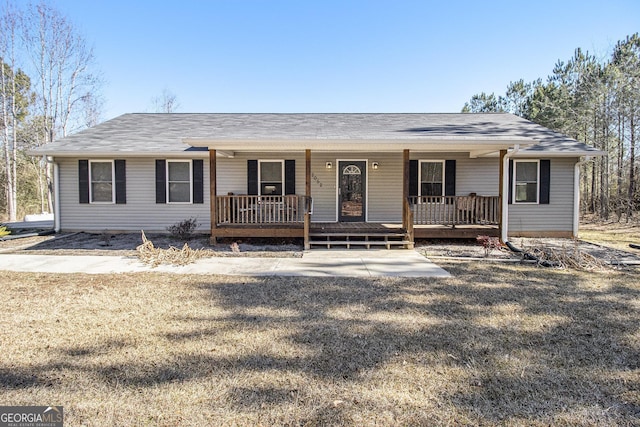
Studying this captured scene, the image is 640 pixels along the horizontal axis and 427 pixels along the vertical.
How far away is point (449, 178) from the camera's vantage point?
1084cm

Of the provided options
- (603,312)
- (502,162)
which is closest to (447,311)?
(603,312)

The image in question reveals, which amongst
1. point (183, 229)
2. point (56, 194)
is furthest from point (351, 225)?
point (56, 194)

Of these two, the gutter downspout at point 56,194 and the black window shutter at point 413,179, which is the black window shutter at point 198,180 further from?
the black window shutter at point 413,179

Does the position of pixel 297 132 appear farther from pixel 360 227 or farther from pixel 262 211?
pixel 360 227

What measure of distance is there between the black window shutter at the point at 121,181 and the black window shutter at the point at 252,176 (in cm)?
375

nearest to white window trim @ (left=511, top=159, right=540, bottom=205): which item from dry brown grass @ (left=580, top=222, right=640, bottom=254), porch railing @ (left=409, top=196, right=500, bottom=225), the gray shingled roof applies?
the gray shingled roof

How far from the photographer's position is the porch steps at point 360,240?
8781mm

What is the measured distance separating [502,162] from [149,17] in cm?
1519

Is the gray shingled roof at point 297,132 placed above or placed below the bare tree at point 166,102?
below

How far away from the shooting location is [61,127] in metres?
21.0

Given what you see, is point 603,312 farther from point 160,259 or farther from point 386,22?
point 386,22

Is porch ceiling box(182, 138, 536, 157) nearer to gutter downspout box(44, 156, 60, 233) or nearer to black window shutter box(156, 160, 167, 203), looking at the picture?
black window shutter box(156, 160, 167, 203)

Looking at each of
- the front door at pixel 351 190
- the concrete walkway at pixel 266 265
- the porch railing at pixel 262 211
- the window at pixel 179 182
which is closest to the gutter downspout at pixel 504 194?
the concrete walkway at pixel 266 265

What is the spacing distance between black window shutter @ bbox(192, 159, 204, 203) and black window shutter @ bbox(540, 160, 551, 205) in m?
10.1
